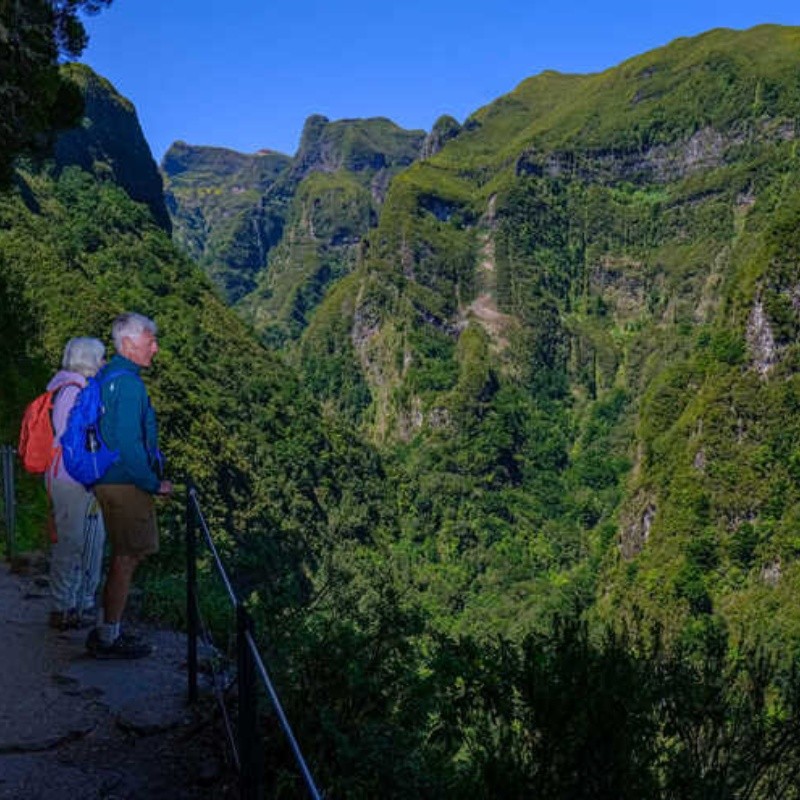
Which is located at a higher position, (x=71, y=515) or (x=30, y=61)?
(x=30, y=61)

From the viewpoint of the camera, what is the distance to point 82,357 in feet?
15.1

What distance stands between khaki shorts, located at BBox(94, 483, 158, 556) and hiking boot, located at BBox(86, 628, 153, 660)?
58 centimetres

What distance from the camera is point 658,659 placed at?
11.7 ft

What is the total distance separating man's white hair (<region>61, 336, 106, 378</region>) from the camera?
15.1 ft

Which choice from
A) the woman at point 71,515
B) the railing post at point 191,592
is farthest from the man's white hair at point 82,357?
the railing post at point 191,592

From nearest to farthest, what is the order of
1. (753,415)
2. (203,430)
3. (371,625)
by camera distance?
(371,625), (203,430), (753,415)

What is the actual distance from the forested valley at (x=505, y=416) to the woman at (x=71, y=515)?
93cm

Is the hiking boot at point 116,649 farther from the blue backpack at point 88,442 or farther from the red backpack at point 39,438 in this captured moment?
the red backpack at point 39,438

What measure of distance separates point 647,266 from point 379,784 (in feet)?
435

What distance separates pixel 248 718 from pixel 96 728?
1.80m

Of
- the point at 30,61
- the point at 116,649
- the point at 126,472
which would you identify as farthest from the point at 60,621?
the point at 30,61

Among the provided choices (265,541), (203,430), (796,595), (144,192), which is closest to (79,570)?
(265,541)

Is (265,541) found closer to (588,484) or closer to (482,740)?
(482,740)

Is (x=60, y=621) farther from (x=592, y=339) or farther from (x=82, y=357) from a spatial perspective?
A: (x=592, y=339)
